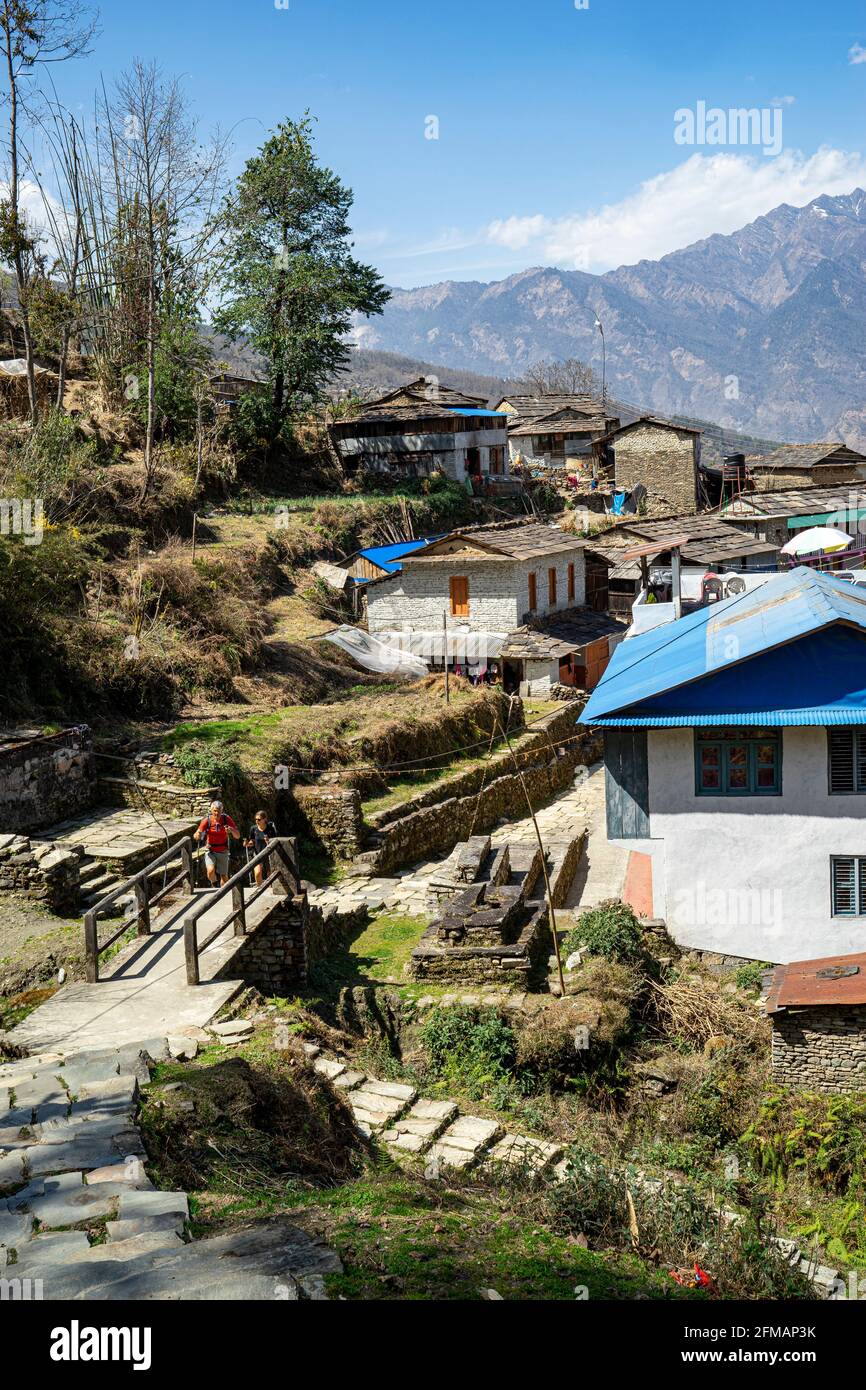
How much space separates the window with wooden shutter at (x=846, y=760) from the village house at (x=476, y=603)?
17.5 meters

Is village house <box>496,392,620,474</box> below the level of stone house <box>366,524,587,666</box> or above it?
above

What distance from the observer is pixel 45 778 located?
18.8 metres

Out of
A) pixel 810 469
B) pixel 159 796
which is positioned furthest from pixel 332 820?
pixel 810 469

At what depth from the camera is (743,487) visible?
2340 inches

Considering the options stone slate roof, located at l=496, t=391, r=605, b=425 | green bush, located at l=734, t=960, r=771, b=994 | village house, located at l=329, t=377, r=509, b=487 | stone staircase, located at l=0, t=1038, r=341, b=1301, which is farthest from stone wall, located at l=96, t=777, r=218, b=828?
stone slate roof, located at l=496, t=391, r=605, b=425

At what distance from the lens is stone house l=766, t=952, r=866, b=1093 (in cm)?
1337

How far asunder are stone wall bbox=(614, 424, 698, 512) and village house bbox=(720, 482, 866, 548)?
818 cm

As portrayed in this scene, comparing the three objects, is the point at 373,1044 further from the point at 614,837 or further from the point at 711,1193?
the point at 614,837

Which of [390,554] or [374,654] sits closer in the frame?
[374,654]

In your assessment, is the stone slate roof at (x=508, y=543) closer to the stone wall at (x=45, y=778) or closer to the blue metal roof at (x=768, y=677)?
the blue metal roof at (x=768, y=677)

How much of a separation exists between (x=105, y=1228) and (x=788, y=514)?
149 feet

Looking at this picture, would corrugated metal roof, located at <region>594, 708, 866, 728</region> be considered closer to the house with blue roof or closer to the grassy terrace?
the house with blue roof

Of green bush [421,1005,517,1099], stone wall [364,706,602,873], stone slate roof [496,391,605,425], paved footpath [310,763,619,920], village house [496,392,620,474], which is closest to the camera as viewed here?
green bush [421,1005,517,1099]

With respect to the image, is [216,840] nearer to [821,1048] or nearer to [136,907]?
[136,907]
